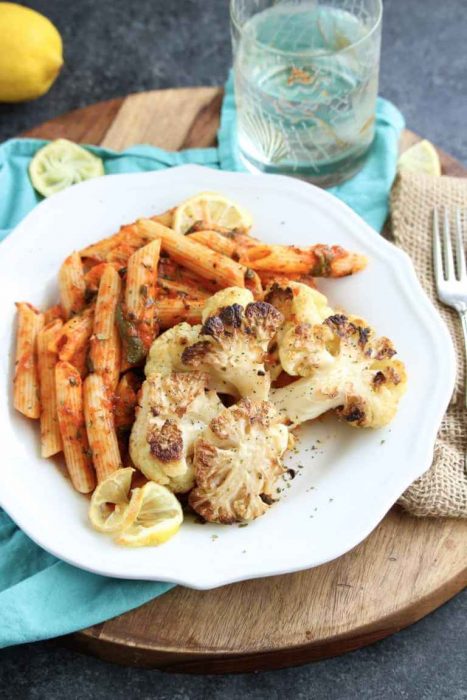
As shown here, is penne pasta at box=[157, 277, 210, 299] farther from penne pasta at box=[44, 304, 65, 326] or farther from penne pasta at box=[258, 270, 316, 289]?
penne pasta at box=[44, 304, 65, 326]

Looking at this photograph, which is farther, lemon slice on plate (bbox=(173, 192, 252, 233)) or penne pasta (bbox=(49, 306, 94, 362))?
lemon slice on plate (bbox=(173, 192, 252, 233))

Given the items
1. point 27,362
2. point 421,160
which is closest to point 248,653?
point 27,362

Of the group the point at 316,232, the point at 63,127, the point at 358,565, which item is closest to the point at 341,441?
the point at 358,565

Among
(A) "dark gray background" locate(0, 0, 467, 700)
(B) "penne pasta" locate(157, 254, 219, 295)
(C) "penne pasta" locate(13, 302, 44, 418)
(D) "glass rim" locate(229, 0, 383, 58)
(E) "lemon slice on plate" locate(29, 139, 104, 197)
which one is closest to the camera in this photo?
(C) "penne pasta" locate(13, 302, 44, 418)

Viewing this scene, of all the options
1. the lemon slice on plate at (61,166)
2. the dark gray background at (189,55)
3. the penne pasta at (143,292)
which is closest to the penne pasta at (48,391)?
the penne pasta at (143,292)

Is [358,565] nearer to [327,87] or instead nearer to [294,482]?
[294,482]

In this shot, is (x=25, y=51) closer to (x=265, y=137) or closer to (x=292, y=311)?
(x=265, y=137)

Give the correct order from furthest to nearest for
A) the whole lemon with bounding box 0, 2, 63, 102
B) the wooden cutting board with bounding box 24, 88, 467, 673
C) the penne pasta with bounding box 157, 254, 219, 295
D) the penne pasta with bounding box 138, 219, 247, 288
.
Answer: the whole lemon with bounding box 0, 2, 63, 102 < the penne pasta with bounding box 157, 254, 219, 295 < the penne pasta with bounding box 138, 219, 247, 288 < the wooden cutting board with bounding box 24, 88, 467, 673

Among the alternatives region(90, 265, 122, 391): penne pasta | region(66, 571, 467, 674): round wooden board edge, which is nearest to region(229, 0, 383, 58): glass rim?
region(90, 265, 122, 391): penne pasta
